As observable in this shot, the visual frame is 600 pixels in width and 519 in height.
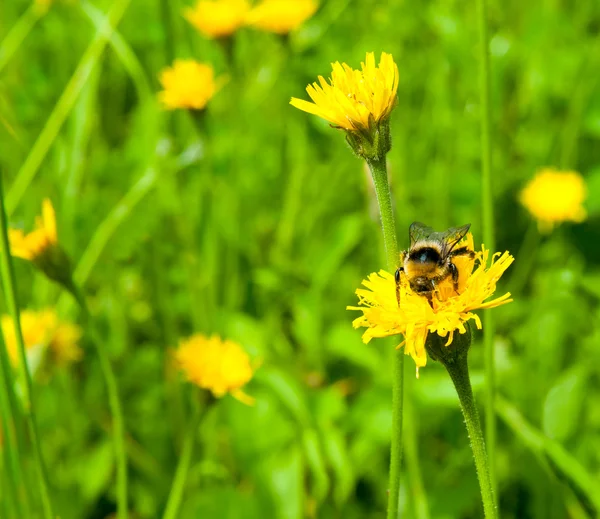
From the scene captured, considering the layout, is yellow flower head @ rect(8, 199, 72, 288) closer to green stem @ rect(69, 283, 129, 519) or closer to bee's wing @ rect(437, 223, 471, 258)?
green stem @ rect(69, 283, 129, 519)

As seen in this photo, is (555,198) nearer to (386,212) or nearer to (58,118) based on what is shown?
(58,118)

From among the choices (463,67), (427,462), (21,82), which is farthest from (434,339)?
(21,82)

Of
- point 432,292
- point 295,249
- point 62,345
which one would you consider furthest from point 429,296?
point 295,249

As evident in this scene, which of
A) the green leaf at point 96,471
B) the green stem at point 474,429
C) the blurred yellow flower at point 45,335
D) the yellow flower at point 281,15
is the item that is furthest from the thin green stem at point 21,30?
the green stem at point 474,429

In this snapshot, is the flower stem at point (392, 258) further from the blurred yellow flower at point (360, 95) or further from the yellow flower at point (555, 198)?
the yellow flower at point (555, 198)

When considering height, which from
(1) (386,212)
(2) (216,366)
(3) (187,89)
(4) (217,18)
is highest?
(4) (217,18)
